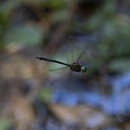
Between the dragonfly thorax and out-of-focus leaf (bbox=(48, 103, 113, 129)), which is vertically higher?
the dragonfly thorax

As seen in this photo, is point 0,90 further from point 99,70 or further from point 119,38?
point 119,38

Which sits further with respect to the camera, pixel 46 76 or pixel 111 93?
pixel 46 76

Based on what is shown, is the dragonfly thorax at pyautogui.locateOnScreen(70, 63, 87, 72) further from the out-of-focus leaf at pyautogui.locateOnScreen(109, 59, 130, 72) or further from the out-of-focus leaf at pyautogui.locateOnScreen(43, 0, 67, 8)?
the out-of-focus leaf at pyautogui.locateOnScreen(43, 0, 67, 8)

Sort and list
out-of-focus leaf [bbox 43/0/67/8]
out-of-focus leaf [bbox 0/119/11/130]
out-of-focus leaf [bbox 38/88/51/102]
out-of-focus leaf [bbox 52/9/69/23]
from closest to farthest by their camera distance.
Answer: out-of-focus leaf [bbox 0/119/11/130]
out-of-focus leaf [bbox 38/88/51/102]
out-of-focus leaf [bbox 52/9/69/23]
out-of-focus leaf [bbox 43/0/67/8]

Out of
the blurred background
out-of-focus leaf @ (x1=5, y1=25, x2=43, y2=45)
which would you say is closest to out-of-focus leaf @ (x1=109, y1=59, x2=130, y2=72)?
the blurred background

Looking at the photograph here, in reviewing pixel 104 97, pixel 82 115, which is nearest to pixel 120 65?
pixel 104 97

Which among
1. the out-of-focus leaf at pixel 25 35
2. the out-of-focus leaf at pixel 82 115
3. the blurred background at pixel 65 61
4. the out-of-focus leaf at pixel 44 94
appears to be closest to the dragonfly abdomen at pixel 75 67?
the blurred background at pixel 65 61

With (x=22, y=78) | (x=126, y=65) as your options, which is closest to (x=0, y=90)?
(x=22, y=78)
